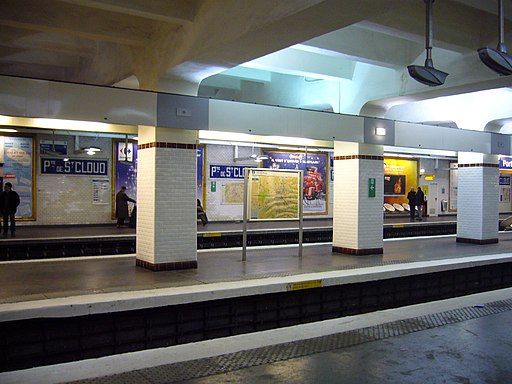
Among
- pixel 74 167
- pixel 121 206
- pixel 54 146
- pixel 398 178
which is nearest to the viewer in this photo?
pixel 54 146

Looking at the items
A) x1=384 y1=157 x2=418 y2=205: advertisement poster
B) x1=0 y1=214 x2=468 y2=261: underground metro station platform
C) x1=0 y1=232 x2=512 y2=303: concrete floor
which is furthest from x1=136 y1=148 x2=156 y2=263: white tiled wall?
x1=384 y1=157 x2=418 y2=205: advertisement poster

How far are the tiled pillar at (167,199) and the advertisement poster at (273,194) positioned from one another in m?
1.38

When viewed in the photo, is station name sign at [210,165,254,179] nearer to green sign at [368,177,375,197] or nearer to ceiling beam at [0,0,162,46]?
green sign at [368,177,375,197]

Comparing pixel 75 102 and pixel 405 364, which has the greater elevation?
pixel 75 102

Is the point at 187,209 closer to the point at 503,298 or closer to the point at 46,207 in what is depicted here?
the point at 503,298

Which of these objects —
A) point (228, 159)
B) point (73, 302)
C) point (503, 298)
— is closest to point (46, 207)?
point (228, 159)

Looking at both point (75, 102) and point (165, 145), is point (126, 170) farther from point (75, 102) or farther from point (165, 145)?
point (75, 102)

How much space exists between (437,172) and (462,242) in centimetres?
1198

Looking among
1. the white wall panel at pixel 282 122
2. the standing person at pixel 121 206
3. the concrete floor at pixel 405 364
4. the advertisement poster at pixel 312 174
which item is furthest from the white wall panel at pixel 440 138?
the standing person at pixel 121 206

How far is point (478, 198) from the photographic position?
13.6 m

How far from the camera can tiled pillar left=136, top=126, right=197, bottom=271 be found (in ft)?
27.9

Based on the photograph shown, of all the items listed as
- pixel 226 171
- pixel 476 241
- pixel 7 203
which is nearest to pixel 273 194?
pixel 476 241

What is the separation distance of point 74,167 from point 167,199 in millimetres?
8161

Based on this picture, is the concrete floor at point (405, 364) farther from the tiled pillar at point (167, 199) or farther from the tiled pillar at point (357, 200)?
the tiled pillar at point (357, 200)
